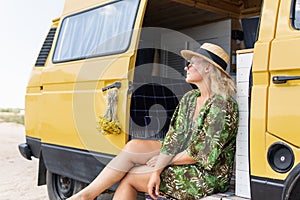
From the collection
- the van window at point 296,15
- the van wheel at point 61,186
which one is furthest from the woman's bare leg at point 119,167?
the van window at point 296,15

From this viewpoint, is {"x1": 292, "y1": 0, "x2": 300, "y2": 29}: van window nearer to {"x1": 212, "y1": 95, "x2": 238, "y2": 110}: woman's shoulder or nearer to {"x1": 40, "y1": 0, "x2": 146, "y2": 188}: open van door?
{"x1": 212, "y1": 95, "x2": 238, "y2": 110}: woman's shoulder

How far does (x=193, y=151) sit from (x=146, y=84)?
1.29 meters

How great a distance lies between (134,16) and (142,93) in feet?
2.34

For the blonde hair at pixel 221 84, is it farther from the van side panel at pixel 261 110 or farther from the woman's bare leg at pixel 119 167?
the woman's bare leg at pixel 119 167

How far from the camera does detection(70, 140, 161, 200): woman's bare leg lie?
3.21 metres

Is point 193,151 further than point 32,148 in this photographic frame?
No

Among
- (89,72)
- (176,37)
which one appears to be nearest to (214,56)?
(89,72)

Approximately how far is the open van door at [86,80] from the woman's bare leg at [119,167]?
436 millimetres

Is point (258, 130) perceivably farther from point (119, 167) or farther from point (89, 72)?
point (89, 72)

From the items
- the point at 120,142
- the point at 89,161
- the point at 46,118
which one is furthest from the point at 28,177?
the point at 120,142

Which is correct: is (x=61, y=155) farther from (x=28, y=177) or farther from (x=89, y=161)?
(x=28, y=177)

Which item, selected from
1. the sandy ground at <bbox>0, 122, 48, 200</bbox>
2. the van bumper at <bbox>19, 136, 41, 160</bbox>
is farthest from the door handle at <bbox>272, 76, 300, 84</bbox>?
the sandy ground at <bbox>0, 122, 48, 200</bbox>

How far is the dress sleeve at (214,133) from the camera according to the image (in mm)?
2836

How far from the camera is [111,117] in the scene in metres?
3.72
